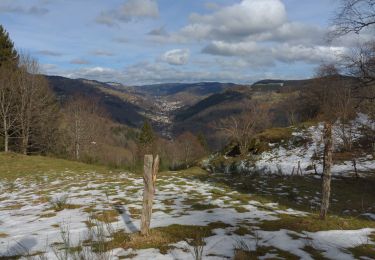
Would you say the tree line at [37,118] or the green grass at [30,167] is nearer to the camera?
the green grass at [30,167]

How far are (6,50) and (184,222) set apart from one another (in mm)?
47542

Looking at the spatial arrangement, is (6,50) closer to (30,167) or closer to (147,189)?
(30,167)

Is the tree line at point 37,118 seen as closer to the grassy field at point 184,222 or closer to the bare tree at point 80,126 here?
the bare tree at point 80,126

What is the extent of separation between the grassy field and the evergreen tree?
1221 inches

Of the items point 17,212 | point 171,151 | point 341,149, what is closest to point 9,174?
point 17,212

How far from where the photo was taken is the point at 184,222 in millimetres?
11617

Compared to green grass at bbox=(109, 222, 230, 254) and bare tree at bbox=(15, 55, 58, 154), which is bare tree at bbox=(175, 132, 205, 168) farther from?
green grass at bbox=(109, 222, 230, 254)

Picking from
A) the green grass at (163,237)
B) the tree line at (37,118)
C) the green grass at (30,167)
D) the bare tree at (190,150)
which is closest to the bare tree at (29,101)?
the tree line at (37,118)

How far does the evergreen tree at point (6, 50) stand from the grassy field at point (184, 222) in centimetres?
3102

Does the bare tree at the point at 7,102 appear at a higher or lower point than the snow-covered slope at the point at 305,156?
higher

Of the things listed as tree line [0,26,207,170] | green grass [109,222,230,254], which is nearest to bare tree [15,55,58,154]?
tree line [0,26,207,170]

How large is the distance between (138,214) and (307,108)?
5485cm

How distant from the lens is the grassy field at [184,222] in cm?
852

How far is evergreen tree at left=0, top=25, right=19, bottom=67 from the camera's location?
4969 cm
